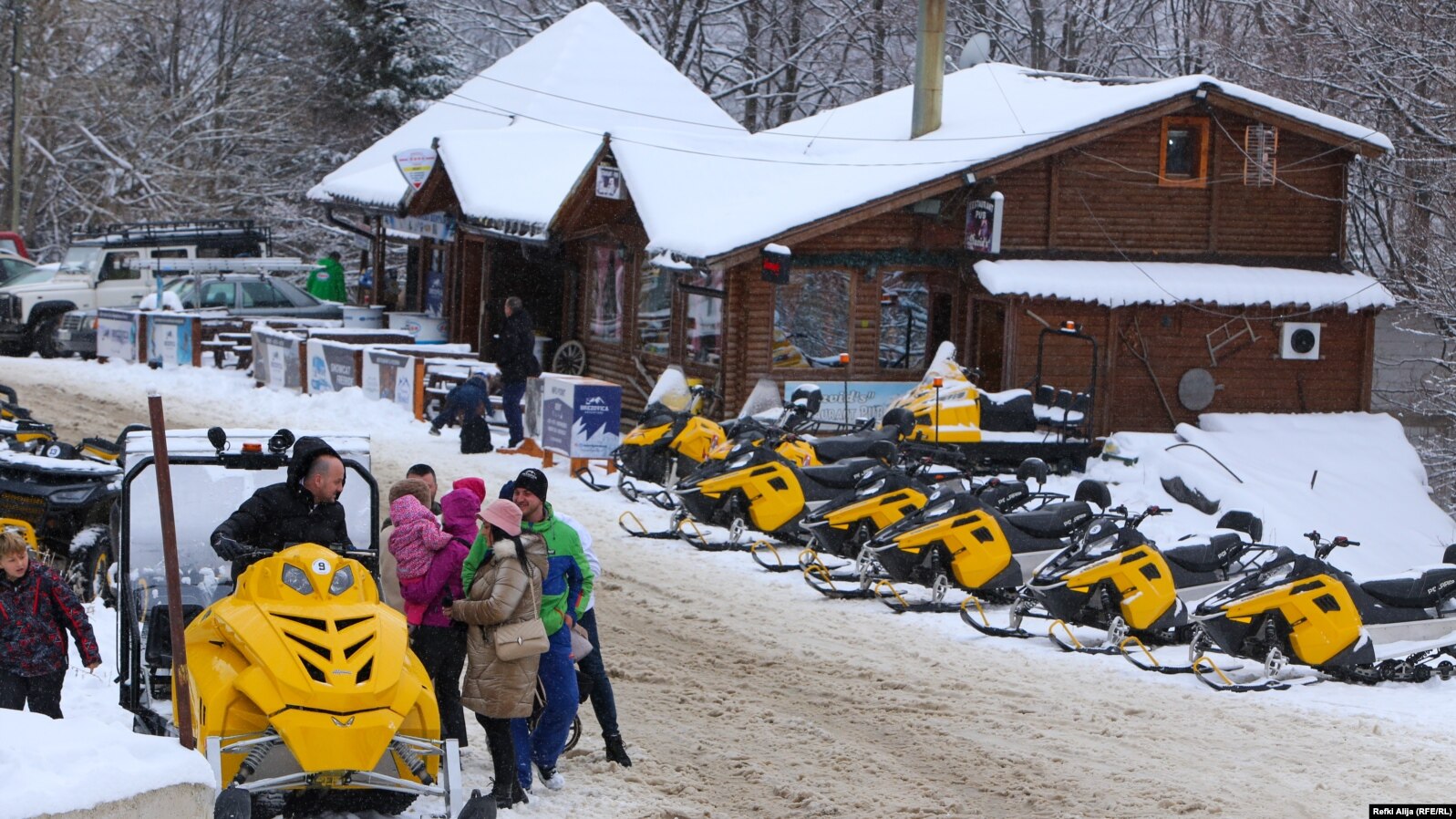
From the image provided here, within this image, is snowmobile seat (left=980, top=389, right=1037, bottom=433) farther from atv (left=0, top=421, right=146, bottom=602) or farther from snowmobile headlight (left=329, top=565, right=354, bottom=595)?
snowmobile headlight (left=329, top=565, right=354, bottom=595)

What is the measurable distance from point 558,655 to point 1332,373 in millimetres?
16844

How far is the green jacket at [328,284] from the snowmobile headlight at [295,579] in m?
30.0

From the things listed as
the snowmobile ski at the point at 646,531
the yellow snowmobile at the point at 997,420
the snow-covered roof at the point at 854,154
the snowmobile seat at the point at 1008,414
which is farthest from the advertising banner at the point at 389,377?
the snowmobile seat at the point at 1008,414

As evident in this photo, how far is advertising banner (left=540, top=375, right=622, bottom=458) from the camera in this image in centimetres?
1811

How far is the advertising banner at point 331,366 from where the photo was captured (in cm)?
2341

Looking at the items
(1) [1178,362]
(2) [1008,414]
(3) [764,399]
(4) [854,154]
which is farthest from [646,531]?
(4) [854,154]

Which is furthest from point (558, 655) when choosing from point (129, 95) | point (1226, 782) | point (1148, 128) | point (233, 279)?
point (129, 95)

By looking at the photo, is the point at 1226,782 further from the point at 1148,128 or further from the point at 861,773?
the point at 1148,128

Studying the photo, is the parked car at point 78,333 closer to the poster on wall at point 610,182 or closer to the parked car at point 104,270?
the parked car at point 104,270

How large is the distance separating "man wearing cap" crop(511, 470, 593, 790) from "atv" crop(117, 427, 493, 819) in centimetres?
81

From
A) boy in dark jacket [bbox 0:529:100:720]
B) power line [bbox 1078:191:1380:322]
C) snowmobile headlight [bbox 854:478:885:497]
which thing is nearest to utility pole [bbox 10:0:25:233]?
power line [bbox 1078:191:1380:322]

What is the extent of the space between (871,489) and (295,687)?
25.6ft

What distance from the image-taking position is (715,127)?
104ft

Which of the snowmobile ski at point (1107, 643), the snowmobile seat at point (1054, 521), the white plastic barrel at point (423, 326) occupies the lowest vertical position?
the snowmobile ski at point (1107, 643)
